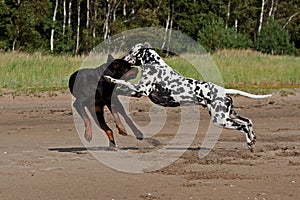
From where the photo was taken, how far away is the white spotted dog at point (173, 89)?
990 centimetres

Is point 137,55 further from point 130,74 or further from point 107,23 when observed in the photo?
point 107,23

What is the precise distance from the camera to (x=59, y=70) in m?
22.9

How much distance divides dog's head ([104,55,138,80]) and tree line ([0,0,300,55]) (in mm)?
28917

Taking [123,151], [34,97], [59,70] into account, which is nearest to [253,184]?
[123,151]

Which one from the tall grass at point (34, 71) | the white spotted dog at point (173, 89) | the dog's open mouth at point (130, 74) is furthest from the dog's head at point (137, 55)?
the tall grass at point (34, 71)

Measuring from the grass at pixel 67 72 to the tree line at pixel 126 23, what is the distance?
15.0 metres

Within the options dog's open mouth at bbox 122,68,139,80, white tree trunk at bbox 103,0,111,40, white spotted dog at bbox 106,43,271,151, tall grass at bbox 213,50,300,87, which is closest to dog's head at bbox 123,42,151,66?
white spotted dog at bbox 106,43,271,151

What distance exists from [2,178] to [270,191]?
3.03 metres

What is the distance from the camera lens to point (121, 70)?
1012 cm

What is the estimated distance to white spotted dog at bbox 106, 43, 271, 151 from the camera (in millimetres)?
9898

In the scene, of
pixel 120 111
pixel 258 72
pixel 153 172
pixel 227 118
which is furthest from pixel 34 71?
pixel 153 172

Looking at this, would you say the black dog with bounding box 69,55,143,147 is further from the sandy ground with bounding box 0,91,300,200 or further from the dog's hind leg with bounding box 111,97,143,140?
the sandy ground with bounding box 0,91,300,200

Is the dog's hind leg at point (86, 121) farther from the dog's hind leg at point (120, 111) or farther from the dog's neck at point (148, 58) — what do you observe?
the dog's neck at point (148, 58)

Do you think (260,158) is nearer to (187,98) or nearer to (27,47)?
(187,98)
